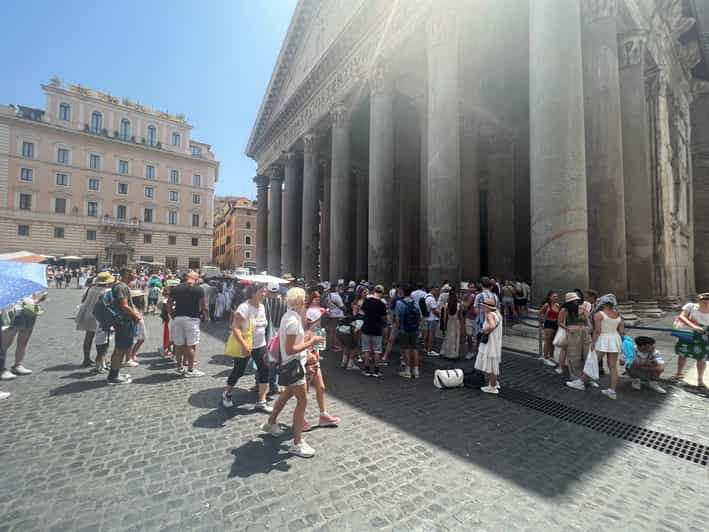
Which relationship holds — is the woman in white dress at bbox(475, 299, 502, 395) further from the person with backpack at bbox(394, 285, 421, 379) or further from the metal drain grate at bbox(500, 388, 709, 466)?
the person with backpack at bbox(394, 285, 421, 379)

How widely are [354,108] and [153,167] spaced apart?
4081 centimetres

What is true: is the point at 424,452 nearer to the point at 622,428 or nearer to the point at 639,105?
the point at 622,428

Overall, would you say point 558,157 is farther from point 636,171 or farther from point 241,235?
point 241,235

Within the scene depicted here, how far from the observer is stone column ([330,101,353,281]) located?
1602 centimetres

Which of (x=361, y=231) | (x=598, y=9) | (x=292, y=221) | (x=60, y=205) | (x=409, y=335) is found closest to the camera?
(x=409, y=335)

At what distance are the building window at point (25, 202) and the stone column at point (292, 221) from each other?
35.8 meters

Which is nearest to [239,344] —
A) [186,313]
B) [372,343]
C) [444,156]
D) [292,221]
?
[186,313]

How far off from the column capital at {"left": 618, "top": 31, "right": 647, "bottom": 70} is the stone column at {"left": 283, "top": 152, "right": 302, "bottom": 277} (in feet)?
58.0

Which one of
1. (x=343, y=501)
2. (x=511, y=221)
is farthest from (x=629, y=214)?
(x=343, y=501)

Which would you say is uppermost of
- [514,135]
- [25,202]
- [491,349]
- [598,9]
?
[25,202]

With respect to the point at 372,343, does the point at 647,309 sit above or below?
above

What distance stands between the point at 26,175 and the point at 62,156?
4227 millimetres

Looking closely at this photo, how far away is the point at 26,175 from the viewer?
37844 millimetres

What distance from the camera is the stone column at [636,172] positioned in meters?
11.2
